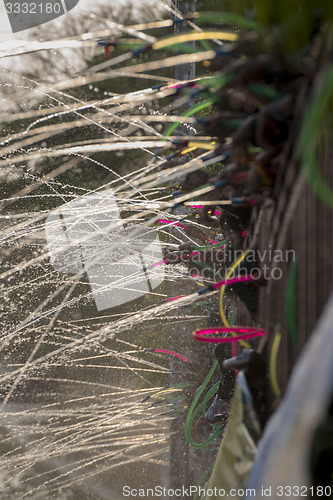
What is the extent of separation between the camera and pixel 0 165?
44.1ft

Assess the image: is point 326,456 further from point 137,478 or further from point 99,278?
point 99,278

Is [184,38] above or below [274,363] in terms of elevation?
above

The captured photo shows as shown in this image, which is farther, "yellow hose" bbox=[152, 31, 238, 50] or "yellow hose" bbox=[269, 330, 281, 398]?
"yellow hose" bbox=[269, 330, 281, 398]

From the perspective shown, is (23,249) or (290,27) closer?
(290,27)

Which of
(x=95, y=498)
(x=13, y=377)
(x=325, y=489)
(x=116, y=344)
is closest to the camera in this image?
(x=325, y=489)

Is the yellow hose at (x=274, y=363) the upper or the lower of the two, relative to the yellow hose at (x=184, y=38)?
lower

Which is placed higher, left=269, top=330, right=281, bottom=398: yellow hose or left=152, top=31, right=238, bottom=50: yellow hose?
left=152, top=31, right=238, bottom=50: yellow hose

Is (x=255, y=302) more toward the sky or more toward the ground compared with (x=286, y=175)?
more toward the ground

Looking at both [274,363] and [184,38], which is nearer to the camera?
[184,38]

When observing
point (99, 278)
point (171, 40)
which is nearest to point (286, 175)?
point (171, 40)

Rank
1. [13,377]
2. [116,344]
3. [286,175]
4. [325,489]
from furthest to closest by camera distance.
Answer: [13,377]
[116,344]
[286,175]
[325,489]

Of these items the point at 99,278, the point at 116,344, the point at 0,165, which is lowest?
the point at 116,344

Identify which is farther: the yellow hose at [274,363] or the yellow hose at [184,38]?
the yellow hose at [274,363]

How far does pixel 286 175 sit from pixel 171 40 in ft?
2.22
